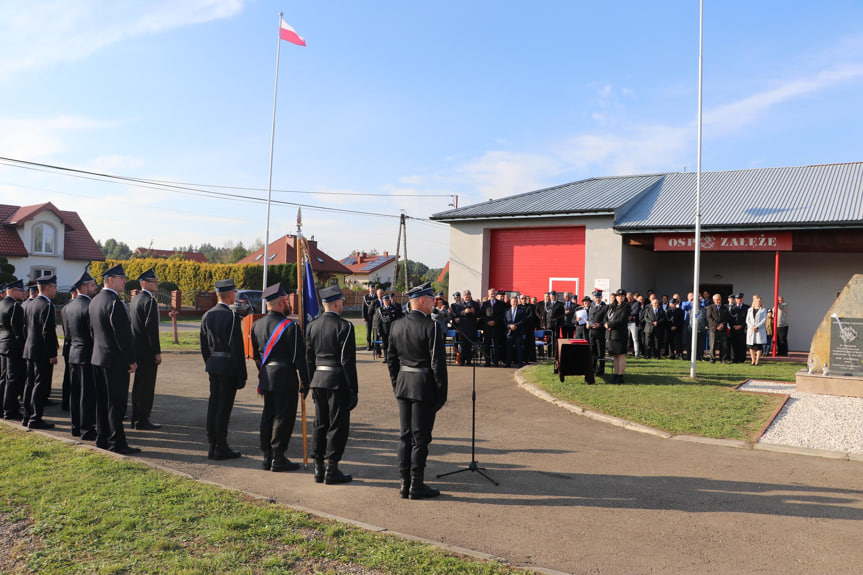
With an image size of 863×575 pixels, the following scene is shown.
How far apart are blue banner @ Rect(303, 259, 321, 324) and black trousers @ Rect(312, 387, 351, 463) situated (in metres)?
1.24

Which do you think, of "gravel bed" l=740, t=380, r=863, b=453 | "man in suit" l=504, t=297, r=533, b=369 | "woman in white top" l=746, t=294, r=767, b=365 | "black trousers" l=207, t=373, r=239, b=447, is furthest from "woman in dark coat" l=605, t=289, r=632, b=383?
"black trousers" l=207, t=373, r=239, b=447

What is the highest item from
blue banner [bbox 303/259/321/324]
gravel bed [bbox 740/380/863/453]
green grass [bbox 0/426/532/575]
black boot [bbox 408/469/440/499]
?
blue banner [bbox 303/259/321/324]

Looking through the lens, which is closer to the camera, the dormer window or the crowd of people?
the crowd of people

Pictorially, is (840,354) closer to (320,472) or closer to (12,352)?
(320,472)

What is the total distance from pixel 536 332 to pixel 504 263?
762 cm

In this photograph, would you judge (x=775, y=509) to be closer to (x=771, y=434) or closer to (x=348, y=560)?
(x=771, y=434)

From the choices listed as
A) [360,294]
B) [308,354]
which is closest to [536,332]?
[308,354]

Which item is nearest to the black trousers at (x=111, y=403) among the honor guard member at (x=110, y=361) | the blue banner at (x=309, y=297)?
the honor guard member at (x=110, y=361)

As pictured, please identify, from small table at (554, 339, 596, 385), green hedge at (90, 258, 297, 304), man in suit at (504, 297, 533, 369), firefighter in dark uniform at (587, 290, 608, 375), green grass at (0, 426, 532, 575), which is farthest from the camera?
green hedge at (90, 258, 297, 304)

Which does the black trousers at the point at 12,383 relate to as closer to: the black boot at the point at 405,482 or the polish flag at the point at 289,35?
the black boot at the point at 405,482

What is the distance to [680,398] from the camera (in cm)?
1070

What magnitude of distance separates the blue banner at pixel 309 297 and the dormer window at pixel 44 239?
41.0 metres

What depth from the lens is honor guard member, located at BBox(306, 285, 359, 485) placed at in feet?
20.3

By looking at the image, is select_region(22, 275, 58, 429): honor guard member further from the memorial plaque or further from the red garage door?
the red garage door
